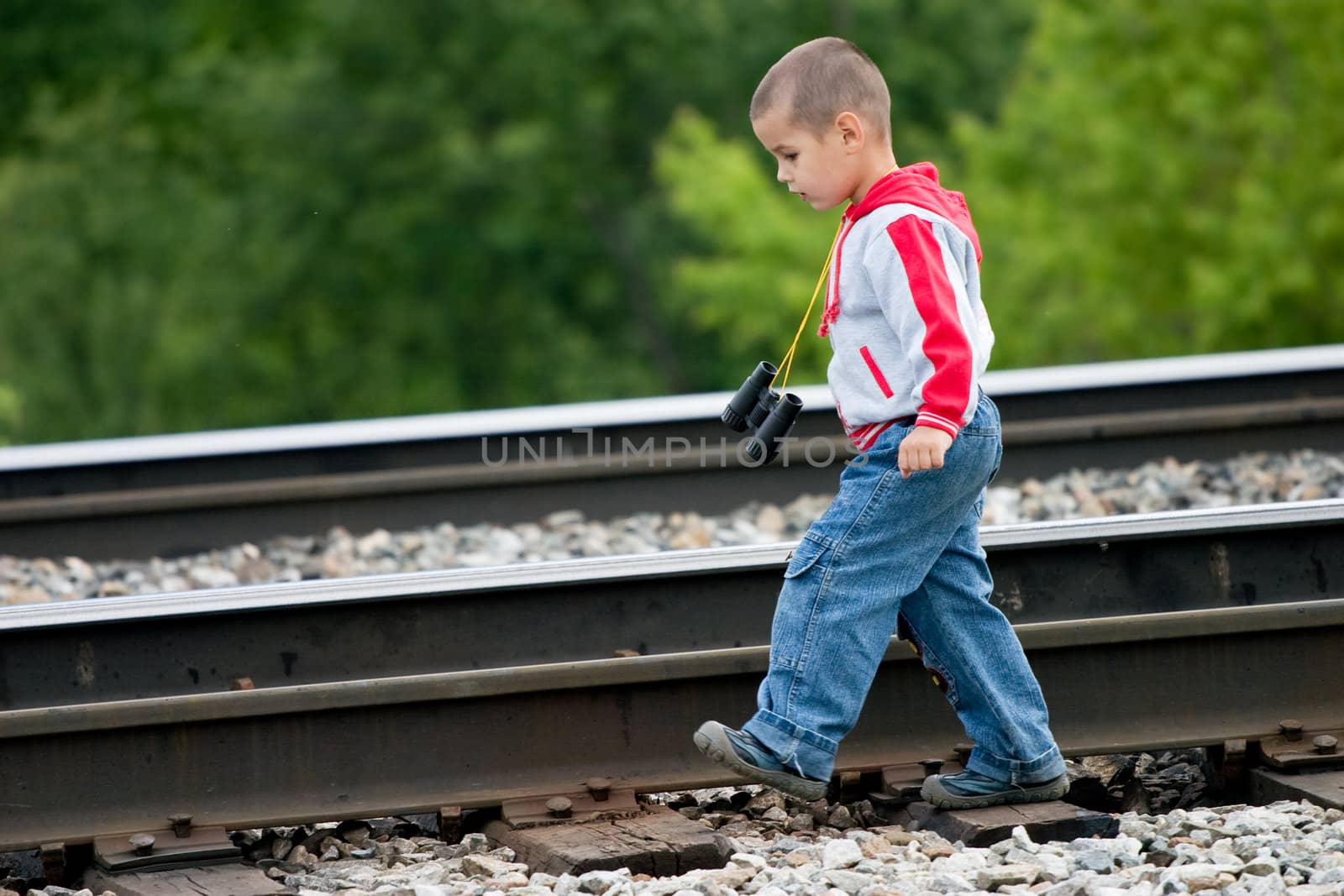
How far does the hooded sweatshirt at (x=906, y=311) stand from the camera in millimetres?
3170

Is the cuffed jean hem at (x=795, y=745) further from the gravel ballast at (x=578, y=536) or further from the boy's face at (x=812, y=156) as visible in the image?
the gravel ballast at (x=578, y=536)

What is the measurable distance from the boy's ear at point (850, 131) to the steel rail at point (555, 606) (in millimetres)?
1311

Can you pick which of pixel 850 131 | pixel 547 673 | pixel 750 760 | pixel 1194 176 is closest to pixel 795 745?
pixel 750 760

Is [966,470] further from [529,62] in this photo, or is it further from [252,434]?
[529,62]

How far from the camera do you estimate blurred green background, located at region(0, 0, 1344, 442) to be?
24.1 m

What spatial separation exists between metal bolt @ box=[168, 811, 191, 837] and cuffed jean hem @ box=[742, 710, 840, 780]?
3.89 feet

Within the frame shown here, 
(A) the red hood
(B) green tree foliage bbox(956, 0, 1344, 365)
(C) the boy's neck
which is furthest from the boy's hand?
(B) green tree foliage bbox(956, 0, 1344, 365)

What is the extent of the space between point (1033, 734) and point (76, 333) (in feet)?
76.8

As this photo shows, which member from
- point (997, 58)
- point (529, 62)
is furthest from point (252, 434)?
point (997, 58)

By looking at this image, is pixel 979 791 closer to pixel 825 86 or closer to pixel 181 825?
pixel 825 86

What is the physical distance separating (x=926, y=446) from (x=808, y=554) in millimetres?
392

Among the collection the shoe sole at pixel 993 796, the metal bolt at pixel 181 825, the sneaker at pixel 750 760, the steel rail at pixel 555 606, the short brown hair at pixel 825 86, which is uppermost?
the short brown hair at pixel 825 86

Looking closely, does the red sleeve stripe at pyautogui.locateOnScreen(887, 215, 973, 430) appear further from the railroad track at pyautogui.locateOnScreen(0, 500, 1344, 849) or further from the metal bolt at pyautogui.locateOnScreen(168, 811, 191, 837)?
the metal bolt at pyautogui.locateOnScreen(168, 811, 191, 837)

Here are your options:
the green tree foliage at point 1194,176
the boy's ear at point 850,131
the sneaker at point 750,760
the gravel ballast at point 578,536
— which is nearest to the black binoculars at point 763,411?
the boy's ear at point 850,131
